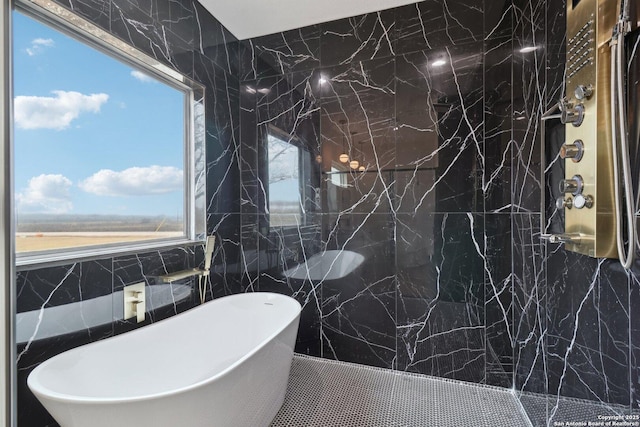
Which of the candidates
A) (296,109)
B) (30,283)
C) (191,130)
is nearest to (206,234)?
(191,130)

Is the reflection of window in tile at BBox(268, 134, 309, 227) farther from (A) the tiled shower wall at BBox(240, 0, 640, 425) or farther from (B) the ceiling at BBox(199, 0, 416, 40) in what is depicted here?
(B) the ceiling at BBox(199, 0, 416, 40)

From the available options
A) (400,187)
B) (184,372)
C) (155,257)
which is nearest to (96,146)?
(155,257)

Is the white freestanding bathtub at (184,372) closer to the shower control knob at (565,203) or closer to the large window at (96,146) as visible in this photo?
the large window at (96,146)

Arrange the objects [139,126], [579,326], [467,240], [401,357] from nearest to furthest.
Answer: [579,326] → [139,126] → [467,240] → [401,357]

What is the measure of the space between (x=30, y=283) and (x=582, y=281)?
7.93 feet

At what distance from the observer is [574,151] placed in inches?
46.0

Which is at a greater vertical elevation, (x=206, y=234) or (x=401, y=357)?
(x=206, y=234)

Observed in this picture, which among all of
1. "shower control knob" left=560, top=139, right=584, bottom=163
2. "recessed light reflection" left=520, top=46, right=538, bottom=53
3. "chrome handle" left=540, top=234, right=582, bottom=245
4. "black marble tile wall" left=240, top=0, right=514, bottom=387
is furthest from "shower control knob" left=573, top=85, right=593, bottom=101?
"black marble tile wall" left=240, top=0, right=514, bottom=387

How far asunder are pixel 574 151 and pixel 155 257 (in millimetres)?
2338

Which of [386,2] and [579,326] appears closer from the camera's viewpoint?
[579,326]

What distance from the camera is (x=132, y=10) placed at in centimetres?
174

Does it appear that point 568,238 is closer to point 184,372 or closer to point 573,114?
point 573,114

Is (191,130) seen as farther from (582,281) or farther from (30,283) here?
(582,281)

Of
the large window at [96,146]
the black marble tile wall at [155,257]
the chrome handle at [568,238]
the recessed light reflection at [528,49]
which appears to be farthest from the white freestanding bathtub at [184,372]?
the recessed light reflection at [528,49]
